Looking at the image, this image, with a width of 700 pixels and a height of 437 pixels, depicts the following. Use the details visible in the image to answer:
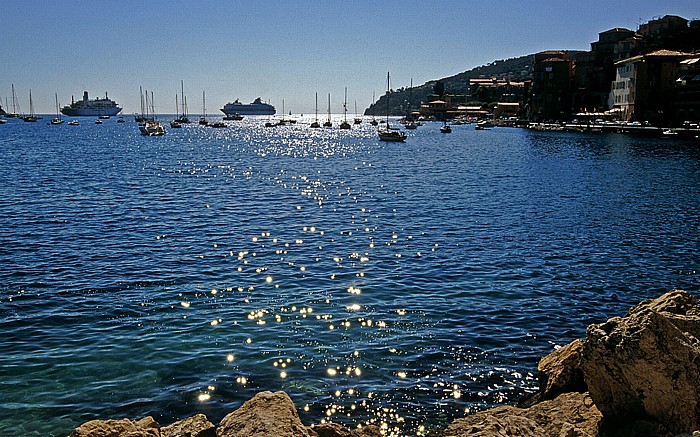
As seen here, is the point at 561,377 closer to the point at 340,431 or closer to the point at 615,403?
the point at 615,403

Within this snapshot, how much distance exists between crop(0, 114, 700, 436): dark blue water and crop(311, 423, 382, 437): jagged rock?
105 centimetres

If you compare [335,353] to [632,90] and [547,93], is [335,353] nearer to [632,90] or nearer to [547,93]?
[632,90]

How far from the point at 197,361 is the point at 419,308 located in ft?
23.1

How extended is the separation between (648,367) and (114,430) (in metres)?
8.01

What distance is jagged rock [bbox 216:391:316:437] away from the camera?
779 cm

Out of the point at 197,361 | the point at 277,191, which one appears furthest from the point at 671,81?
the point at 197,361

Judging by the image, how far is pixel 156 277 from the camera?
2133 cm

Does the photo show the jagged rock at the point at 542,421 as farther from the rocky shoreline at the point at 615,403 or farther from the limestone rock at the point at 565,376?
the limestone rock at the point at 565,376

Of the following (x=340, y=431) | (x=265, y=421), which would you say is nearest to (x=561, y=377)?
(x=340, y=431)

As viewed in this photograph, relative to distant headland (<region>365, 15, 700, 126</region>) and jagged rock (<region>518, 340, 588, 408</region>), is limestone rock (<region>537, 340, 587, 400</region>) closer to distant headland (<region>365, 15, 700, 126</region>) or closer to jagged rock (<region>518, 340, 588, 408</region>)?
jagged rock (<region>518, 340, 588, 408</region>)

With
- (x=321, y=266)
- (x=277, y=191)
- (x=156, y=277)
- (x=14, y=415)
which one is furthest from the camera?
(x=277, y=191)

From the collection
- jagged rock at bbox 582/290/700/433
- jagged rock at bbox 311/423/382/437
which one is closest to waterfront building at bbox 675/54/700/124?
jagged rock at bbox 582/290/700/433

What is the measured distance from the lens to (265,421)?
8.03 m

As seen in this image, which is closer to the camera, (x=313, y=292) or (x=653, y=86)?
(x=313, y=292)
